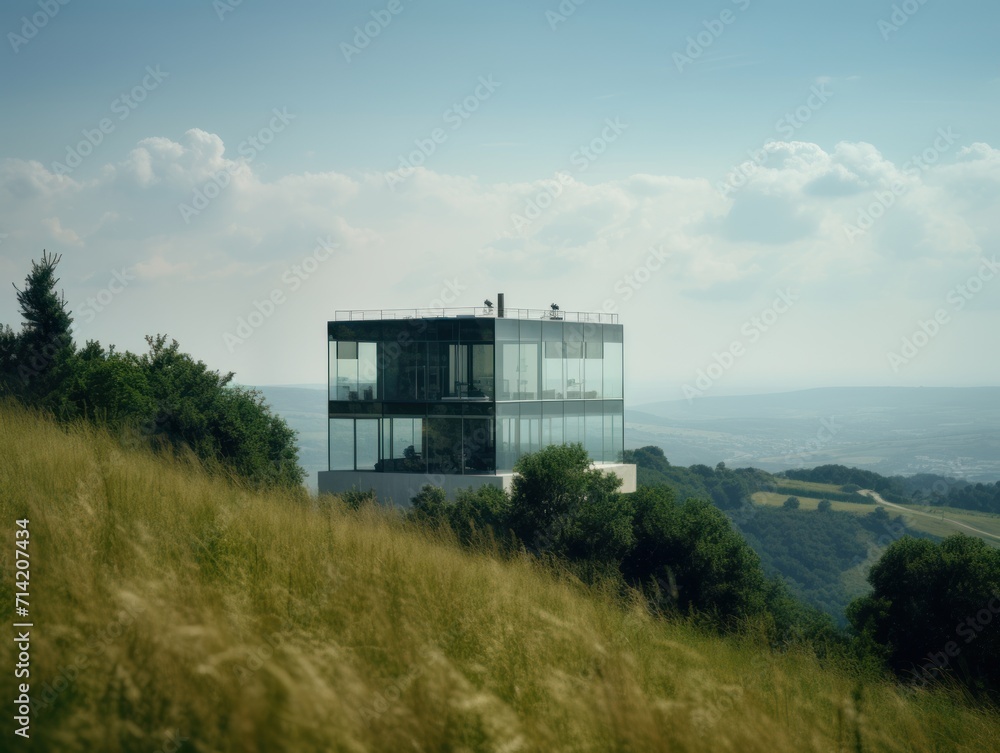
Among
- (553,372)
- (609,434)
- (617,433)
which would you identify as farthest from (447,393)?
(617,433)

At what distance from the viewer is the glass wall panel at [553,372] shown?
4884cm

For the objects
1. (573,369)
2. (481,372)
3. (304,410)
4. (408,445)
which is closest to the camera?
(481,372)

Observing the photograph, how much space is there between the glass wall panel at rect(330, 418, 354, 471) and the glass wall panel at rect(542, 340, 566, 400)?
10.7 metres

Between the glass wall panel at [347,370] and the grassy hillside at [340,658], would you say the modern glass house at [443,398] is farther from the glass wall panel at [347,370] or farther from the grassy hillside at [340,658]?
the grassy hillside at [340,658]

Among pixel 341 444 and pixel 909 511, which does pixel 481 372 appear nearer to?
pixel 341 444

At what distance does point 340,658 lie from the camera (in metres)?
5.45

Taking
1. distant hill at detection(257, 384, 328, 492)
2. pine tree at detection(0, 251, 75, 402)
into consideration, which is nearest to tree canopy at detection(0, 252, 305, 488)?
pine tree at detection(0, 251, 75, 402)

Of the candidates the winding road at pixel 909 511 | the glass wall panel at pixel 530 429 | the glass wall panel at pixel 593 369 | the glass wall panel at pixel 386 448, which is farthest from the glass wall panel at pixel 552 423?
the winding road at pixel 909 511

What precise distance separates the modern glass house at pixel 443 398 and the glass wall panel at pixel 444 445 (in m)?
0.05

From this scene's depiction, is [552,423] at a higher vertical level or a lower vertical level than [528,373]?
lower

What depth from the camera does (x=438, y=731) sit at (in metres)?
4.82

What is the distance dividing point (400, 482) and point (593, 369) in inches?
537

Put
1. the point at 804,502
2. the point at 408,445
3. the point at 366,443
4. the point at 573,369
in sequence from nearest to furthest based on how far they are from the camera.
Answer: the point at 408,445 < the point at 366,443 < the point at 573,369 < the point at 804,502

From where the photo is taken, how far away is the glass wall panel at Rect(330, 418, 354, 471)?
4822cm
